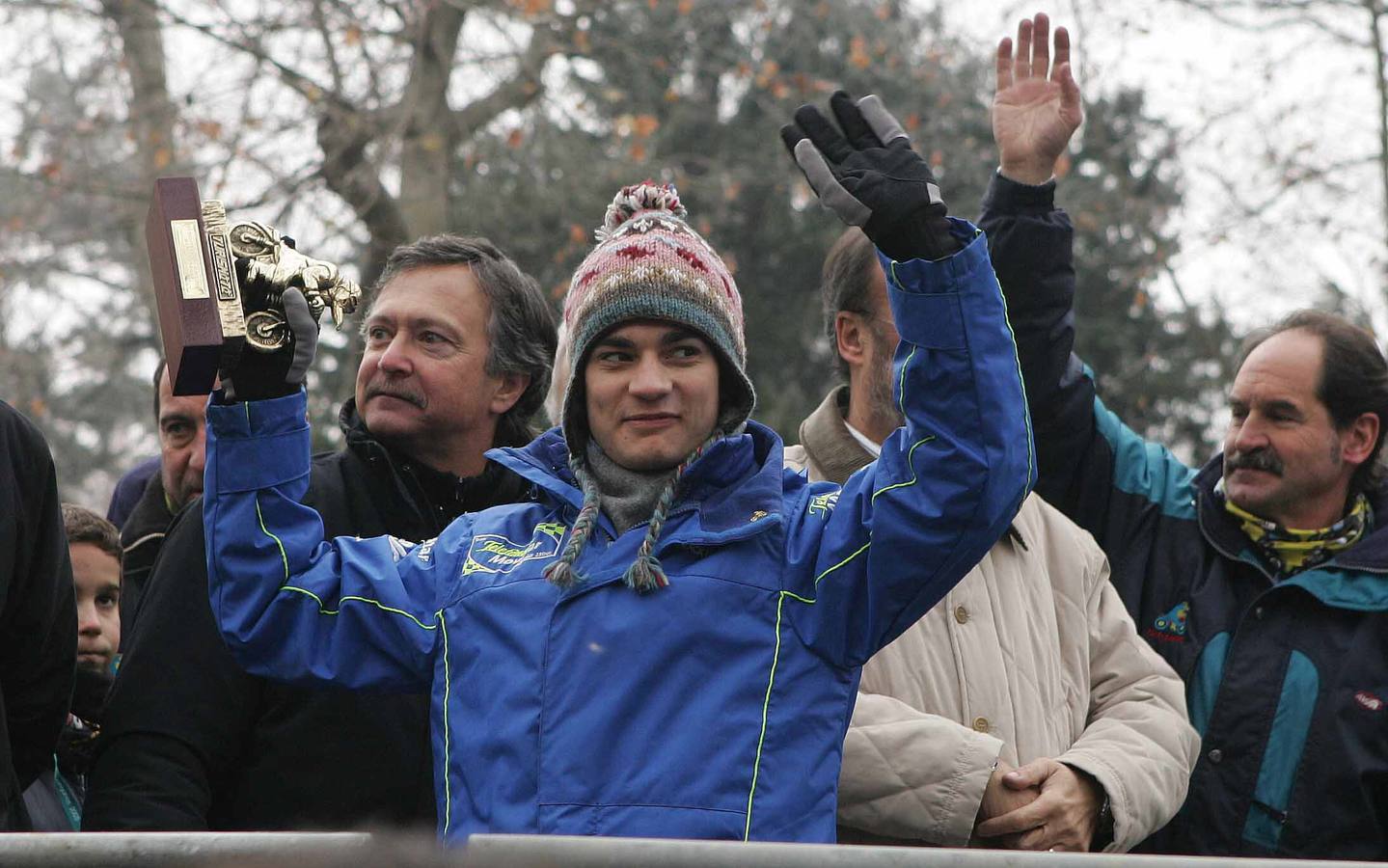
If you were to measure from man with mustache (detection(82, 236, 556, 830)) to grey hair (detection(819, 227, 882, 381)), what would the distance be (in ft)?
2.31

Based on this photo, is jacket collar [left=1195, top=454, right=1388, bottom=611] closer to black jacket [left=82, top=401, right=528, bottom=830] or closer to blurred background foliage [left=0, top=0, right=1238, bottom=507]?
black jacket [left=82, top=401, right=528, bottom=830]

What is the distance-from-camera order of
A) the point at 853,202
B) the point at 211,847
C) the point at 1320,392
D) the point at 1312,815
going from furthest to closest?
the point at 1320,392 → the point at 1312,815 → the point at 853,202 → the point at 211,847

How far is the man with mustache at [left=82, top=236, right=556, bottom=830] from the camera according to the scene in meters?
3.19

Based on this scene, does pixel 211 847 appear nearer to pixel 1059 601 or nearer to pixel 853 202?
pixel 853 202

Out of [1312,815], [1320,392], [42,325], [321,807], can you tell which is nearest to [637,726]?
[321,807]

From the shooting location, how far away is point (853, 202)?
2648 mm

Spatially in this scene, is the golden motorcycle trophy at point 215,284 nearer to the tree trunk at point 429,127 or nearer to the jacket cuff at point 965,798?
the jacket cuff at point 965,798

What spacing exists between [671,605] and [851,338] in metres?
1.46

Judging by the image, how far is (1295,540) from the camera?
4.46 m

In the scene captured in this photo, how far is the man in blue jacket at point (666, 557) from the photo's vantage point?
Result: 267cm

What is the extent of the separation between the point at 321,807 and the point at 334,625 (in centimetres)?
53

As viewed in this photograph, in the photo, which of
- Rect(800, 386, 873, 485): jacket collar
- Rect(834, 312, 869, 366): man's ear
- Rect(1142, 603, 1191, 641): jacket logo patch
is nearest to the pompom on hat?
Rect(800, 386, 873, 485): jacket collar

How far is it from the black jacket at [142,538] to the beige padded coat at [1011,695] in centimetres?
177

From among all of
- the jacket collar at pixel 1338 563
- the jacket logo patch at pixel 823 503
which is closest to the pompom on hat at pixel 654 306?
the jacket logo patch at pixel 823 503
